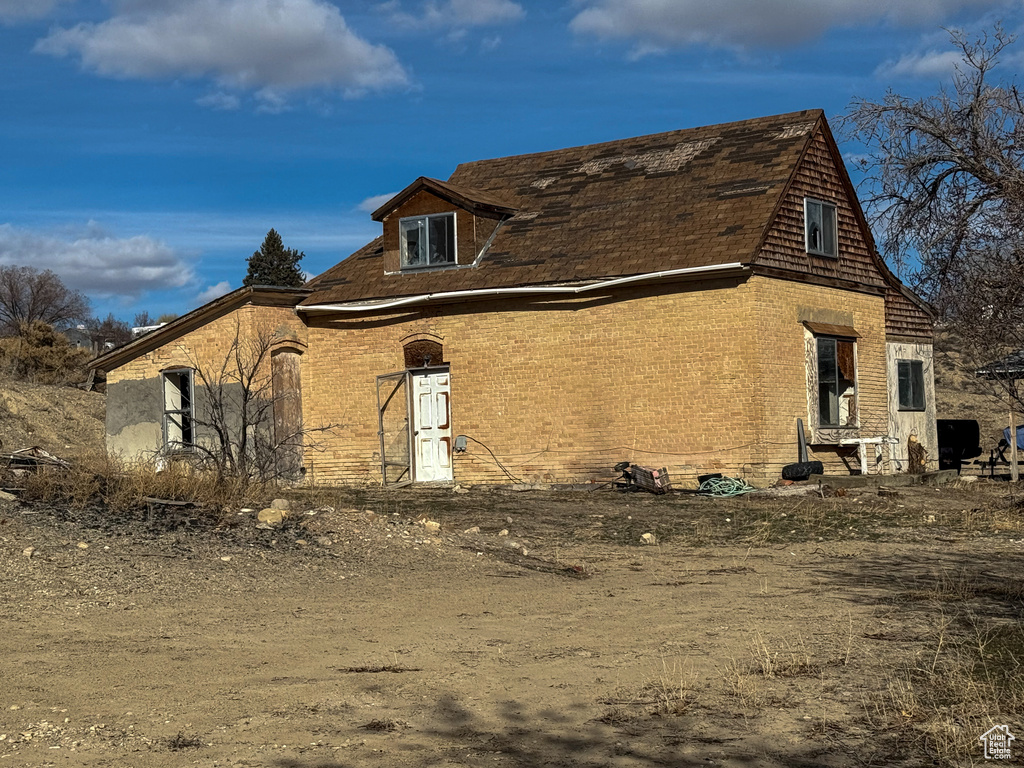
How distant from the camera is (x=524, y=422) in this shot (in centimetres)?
2111

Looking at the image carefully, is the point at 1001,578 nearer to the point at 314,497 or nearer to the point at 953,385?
the point at 314,497

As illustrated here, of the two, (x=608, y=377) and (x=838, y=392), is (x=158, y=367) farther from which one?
(x=838, y=392)

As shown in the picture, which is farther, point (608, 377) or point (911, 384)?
point (911, 384)

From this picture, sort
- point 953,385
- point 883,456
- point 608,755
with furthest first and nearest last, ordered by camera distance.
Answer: point 953,385
point 883,456
point 608,755

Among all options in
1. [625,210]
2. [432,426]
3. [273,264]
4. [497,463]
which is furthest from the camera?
[273,264]

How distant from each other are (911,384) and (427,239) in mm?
10138

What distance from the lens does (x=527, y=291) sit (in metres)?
20.5

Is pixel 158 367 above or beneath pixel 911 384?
above

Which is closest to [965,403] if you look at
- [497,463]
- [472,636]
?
[497,463]

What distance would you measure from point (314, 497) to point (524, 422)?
21.1 feet

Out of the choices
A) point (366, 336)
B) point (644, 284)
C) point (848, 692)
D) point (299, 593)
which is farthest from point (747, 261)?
point (848, 692)

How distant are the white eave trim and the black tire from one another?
10.7ft

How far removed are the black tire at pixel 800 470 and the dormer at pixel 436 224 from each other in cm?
716

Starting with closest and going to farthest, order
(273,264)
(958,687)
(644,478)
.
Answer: (958,687) < (644,478) < (273,264)
